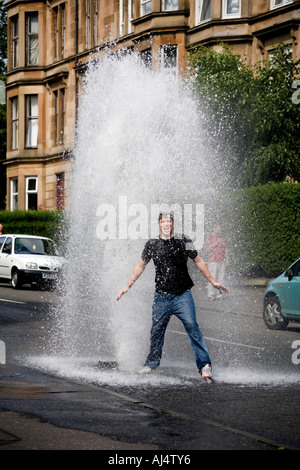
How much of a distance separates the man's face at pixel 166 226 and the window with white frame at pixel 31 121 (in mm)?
35192

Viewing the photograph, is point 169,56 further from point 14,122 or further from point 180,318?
point 180,318

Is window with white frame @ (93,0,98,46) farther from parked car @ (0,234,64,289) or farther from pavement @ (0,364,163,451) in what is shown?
pavement @ (0,364,163,451)

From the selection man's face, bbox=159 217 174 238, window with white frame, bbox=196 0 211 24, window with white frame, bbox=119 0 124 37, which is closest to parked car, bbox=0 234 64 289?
window with white frame, bbox=196 0 211 24

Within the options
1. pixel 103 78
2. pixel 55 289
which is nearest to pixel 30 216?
pixel 55 289

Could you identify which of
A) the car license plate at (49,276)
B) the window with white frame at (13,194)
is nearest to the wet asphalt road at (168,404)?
the car license plate at (49,276)

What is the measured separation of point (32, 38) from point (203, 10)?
14.3 metres

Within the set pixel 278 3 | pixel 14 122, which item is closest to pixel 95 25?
pixel 14 122

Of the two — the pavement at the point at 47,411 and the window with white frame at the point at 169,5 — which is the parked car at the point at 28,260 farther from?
the pavement at the point at 47,411

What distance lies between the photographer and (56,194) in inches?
1684

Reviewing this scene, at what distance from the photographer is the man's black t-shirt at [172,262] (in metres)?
10.1

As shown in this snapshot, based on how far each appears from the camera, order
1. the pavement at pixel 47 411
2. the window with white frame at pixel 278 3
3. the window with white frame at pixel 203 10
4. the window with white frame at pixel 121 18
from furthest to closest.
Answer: the window with white frame at pixel 121 18
the window with white frame at pixel 203 10
the window with white frame at pixel 278 3
the pavement at pixel 47 411

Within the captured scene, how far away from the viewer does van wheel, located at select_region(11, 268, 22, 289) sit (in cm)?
2617

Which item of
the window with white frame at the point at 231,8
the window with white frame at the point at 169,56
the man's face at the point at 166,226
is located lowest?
the man's face at the point at 166,226

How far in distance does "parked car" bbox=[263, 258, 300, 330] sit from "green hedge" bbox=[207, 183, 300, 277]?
26.0ft
